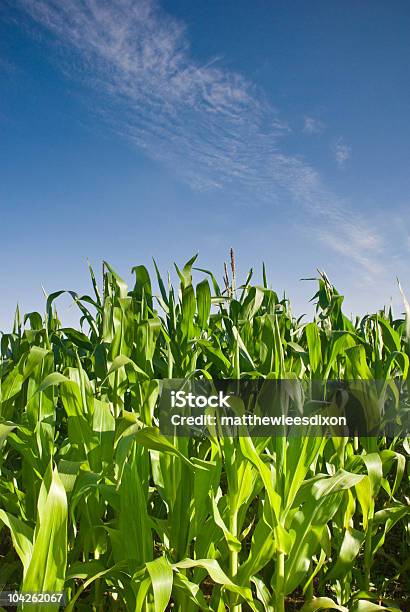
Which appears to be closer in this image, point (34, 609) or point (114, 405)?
point (34, 609)

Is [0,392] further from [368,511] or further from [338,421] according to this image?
[368,511]

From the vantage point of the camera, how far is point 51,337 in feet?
6.82

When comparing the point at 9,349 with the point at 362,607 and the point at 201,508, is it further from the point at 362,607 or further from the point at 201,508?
the point at 362,607

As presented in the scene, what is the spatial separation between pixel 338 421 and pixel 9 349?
1430 mm

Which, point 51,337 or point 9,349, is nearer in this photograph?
point 51,337

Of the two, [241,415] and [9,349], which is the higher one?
[9,349]

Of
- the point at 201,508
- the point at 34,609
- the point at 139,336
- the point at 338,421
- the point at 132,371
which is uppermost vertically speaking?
the point at 139,336

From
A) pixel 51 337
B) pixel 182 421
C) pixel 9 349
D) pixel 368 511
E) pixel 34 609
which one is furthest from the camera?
pixel 9 349

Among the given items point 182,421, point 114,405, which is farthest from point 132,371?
point 182,421

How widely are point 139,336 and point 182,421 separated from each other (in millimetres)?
449

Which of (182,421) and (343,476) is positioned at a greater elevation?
(182,421)

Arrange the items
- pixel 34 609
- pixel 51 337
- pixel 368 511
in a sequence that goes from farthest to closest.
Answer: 1. pixel 51 337
2. pixel 368 511
3. pixel 34 609

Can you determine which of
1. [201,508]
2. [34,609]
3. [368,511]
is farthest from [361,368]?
[34,609]

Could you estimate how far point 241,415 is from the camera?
49.5 inches
